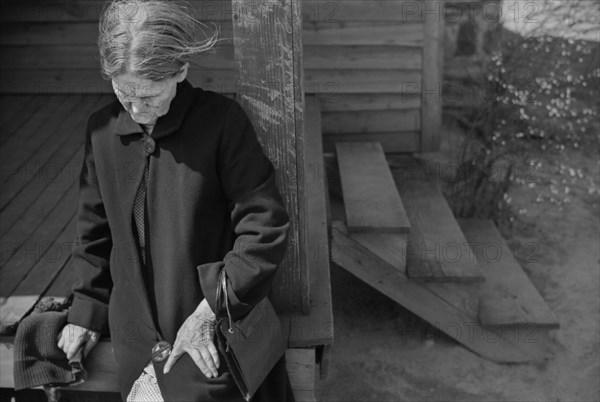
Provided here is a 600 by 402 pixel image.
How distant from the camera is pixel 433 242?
431cm

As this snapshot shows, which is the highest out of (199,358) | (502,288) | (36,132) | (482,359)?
(36,132)

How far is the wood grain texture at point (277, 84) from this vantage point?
2.54 metres

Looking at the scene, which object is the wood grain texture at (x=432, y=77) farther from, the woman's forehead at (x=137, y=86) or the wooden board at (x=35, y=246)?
the woman's forehead at (x=137, y=86)

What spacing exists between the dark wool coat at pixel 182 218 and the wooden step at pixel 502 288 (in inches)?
81.5

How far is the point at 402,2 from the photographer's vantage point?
5.23 meters

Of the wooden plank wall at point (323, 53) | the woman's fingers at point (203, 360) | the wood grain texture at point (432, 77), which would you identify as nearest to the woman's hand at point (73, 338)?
the woman's fingers at point (203, 360)

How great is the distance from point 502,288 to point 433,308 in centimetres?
54

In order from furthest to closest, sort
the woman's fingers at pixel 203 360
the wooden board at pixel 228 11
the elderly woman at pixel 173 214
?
the wooden board at pixel 228 11, the woman's fingers at pixel 203 360, the elderly woman at pixel 173 214

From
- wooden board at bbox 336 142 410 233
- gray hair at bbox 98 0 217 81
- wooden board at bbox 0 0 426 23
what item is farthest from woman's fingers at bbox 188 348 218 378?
wooden board at bbox 0 0 426 23

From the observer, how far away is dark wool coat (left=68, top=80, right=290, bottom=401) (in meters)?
2.36

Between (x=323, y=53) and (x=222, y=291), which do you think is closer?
(x=222, y=291)

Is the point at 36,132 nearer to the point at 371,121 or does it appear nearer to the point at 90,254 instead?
the point at 371,121

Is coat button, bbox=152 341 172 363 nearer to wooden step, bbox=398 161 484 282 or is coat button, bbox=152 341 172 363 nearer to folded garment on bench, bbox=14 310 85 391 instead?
folded garment on bench, bbox=14 310 85 391

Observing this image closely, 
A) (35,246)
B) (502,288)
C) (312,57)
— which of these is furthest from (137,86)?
(312,57)
